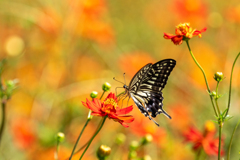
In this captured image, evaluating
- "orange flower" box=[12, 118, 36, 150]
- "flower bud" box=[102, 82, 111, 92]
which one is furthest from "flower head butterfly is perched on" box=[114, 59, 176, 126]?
"orange flower" box=[12, 118, 36, 150]

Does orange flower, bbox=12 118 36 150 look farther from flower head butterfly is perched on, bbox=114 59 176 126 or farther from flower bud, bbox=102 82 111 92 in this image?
flower bud, bbox=102 82 111 92

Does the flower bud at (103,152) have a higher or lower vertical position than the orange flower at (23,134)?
higher

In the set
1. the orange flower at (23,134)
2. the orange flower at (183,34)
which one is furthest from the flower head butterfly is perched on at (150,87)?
the orange flower at (23,134)

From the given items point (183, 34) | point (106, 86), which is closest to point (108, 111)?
point (106, 86)

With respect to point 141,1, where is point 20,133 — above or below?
below

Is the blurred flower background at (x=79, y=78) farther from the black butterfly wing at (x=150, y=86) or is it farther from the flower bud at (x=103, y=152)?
the flower bud at (x=103, y=152)

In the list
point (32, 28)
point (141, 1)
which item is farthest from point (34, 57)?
point (141, 1)

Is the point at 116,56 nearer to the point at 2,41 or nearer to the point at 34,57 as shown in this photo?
the point at 34,57
